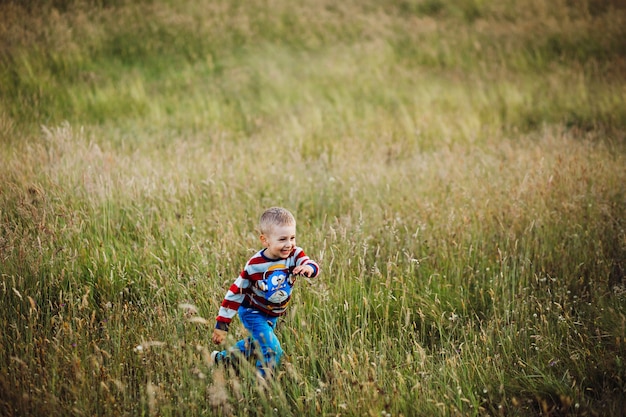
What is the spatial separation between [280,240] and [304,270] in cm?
22

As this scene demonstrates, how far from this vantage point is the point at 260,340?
9.59 ft

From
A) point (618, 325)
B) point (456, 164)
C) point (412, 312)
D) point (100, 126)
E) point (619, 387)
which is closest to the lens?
point (619, 387)

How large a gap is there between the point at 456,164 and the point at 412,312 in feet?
10.3

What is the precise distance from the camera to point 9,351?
9.52ft

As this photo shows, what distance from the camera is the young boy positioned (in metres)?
2.82

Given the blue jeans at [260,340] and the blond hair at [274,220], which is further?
the blue jeans at [260,340]

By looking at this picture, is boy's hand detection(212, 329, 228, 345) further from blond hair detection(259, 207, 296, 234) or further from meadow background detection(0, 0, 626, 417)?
blond hair detection(259, 207, 296, 234)

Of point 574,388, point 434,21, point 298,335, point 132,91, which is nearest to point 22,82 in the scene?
point 132,91

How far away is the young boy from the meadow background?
0.18 metres

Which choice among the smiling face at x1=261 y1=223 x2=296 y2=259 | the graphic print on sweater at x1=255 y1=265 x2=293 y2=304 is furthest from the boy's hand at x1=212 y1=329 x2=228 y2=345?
the smiling face at x1=261 y1=223 x2=296 y2=259

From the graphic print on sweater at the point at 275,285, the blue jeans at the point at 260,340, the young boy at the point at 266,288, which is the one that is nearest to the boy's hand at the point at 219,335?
the young boy at the point at 266,288

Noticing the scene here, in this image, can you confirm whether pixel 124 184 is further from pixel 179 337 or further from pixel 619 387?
pixel 619 387

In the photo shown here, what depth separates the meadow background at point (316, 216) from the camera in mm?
2803

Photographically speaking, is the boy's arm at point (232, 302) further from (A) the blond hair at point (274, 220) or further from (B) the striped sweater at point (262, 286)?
(A) the blond hair at point (274, 220)
